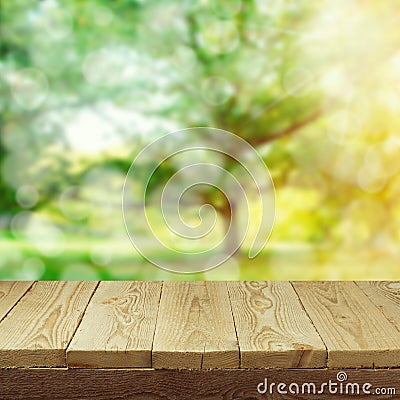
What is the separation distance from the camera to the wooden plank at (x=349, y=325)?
1178 mm

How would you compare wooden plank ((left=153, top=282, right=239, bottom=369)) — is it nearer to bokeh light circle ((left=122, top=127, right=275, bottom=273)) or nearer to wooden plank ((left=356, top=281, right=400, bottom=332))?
wooden plank ((left=356, top=281, right=400, bottom=332))

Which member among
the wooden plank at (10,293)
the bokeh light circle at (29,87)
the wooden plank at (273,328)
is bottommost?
the wooden plank at (273,328)

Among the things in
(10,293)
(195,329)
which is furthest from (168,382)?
(10,293)

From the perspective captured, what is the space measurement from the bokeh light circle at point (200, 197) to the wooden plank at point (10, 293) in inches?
29.4

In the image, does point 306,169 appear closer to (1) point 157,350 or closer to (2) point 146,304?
(2) point 146,304

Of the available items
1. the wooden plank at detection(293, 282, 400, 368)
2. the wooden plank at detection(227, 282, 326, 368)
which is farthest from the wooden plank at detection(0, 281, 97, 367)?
the wooden plank at detection(293, 282, 400, 368)

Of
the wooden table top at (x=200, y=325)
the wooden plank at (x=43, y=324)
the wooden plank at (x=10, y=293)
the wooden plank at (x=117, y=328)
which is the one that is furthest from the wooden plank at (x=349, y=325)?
the wooden plank at (x=10, y=293)

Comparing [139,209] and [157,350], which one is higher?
[139,209]

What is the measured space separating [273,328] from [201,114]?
1141mm

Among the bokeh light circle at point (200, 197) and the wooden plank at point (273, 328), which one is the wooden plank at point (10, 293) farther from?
the bokeh light circle at point (200, 197)

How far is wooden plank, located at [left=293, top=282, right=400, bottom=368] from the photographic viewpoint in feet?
3.86

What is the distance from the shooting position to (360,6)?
7.30 feet

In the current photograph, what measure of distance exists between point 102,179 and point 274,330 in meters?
1.18

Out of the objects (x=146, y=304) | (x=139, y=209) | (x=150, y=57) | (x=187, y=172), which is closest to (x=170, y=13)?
(x=150, y=57)
